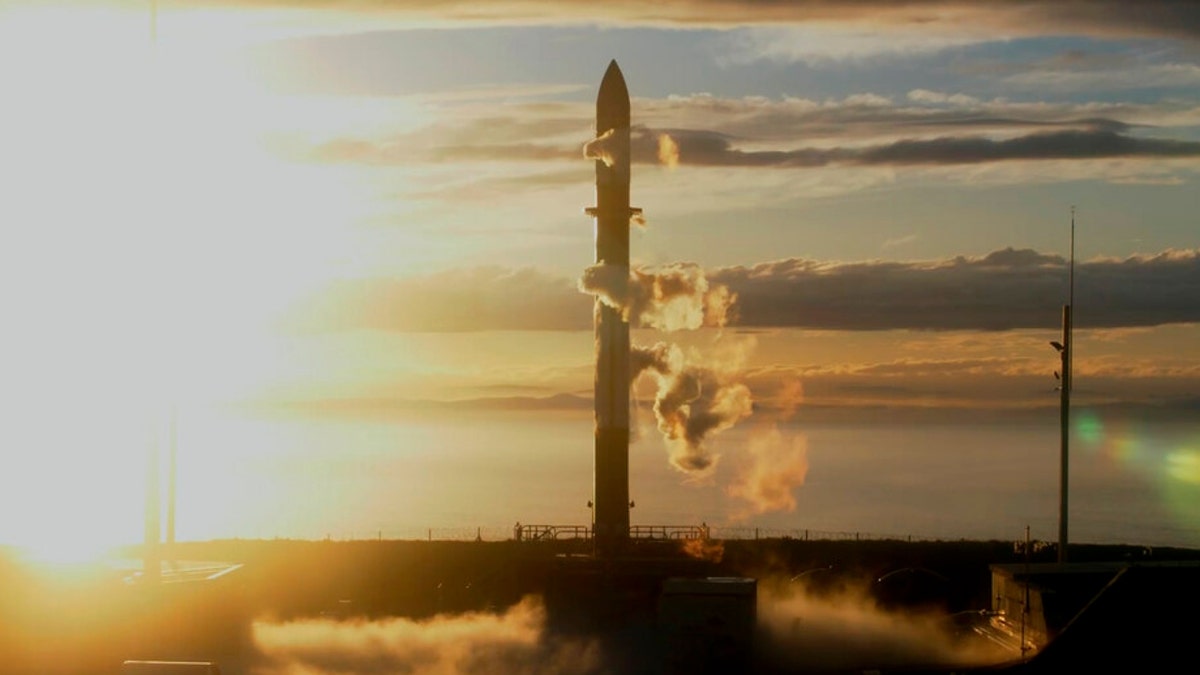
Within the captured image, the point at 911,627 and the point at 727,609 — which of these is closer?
the point at 727,609

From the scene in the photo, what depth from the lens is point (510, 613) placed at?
83.8m

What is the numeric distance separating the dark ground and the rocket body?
335 centimetres

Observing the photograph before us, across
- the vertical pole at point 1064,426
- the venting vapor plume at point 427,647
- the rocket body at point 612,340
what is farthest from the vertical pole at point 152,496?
the vertical pole at point 1064,426

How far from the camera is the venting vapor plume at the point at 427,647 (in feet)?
238

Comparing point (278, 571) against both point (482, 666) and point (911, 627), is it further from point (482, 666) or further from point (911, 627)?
point (911, 627)

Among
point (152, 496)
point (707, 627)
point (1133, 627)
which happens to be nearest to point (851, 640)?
point (707, 627)

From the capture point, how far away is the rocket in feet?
280

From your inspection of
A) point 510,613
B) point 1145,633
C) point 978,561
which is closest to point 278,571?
point 510,613

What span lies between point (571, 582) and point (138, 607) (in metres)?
25.1

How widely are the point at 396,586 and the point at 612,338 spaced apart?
25.7 m

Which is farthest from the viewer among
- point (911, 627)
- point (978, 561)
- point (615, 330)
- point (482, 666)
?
point (978, 561)

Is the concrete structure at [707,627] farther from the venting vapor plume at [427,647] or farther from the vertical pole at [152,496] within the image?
the vertical pole at [152,496]

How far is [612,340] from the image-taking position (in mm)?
87000

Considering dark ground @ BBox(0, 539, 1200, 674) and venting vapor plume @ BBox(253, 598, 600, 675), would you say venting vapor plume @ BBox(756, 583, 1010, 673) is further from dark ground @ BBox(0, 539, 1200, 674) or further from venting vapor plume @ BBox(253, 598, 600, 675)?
venting vapor plume @ BBox(253, 598, 600, 675)
